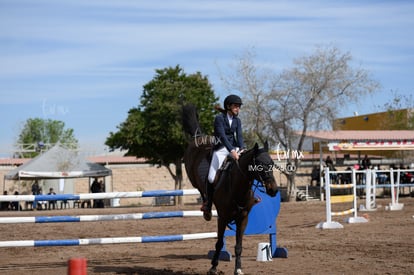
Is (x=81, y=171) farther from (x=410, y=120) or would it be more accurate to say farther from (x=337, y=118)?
(x=410, y=120)

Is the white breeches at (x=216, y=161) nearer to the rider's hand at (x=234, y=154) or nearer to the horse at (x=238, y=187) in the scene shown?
the horse at (x=238, y=187)

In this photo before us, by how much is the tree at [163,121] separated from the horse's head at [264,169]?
2945 cm

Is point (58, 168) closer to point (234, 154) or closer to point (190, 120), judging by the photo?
point (190, 120)

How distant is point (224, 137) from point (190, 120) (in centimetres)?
228

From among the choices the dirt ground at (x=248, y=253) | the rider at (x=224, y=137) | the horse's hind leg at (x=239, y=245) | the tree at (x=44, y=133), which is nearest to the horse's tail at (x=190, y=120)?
the rider at (x=224, y=137)

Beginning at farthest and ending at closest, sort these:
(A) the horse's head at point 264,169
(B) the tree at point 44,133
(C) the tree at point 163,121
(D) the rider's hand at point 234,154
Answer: (B) the tree at point 44,133 < (C) the tree at point 163,121 < (D) the rider's hand at point 234,154 < (A) the horse's head at point 264,169

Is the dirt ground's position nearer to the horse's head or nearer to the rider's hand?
the horse's head

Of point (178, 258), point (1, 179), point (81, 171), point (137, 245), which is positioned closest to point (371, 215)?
point (137, 245)

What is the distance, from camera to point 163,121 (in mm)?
38875

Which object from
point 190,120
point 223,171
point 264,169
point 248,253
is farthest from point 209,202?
point 248,253

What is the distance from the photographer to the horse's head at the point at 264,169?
787cm

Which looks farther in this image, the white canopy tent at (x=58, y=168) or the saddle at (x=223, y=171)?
the white canopy tent at (x=58, y=168)

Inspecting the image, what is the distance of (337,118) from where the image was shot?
125ft

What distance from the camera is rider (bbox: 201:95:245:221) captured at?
9000 mm
